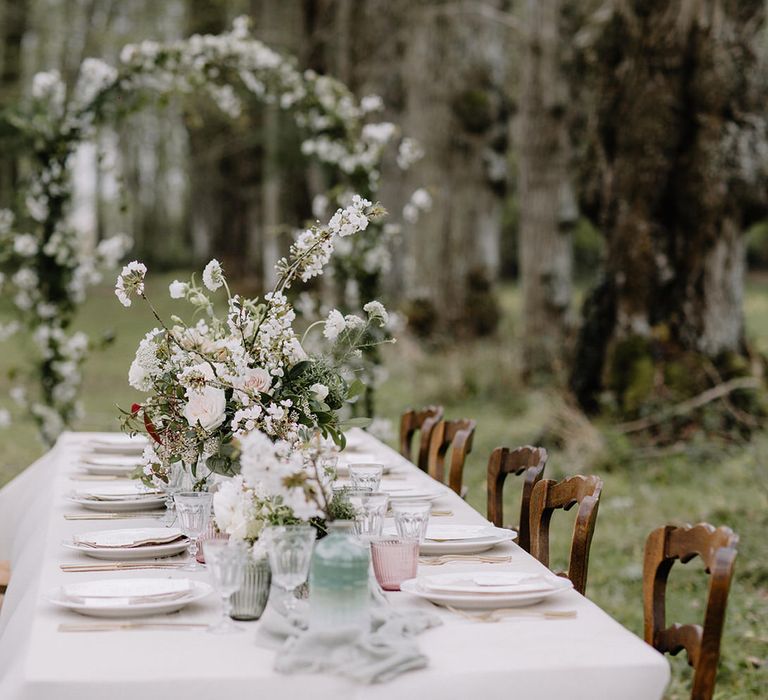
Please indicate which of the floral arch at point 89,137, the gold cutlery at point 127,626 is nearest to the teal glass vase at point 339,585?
the gold cutlery at point 127,626

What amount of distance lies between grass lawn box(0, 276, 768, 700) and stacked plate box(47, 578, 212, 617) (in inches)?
106

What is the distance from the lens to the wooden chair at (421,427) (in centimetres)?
554

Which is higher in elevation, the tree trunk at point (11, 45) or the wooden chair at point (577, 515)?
the tree trunk at point (11, 45)

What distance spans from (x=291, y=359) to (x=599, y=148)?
6.71m

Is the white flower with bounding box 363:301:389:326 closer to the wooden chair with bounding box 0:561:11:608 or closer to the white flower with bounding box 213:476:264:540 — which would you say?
the white flower with bounding box 213:476:264:540

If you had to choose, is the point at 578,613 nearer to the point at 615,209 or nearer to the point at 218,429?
the point at 218,429

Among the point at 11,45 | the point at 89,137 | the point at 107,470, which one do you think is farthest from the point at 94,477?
the point at 11,45

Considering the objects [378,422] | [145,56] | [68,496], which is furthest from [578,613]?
[145,56]

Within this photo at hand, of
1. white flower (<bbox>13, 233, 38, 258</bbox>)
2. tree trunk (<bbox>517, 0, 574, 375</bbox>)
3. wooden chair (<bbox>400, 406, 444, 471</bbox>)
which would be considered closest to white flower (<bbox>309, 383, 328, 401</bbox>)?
wooden chair (<bbox>400, 406, 444, 471</bbox>)

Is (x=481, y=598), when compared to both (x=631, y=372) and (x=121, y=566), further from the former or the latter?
(x=631, y=372)

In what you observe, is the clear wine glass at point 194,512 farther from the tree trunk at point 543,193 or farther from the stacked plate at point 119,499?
the tree trunk at point 543,193

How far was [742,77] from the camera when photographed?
8.89m

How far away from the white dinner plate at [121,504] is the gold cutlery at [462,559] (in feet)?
3.71

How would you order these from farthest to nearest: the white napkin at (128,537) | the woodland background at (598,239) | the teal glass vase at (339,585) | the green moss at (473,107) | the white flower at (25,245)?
the green moss at (473,107) < the woodland background at (598,239) < the white flower at (25,245) < the white napkin at (128,537) < the teal glass vase at (339,585)
